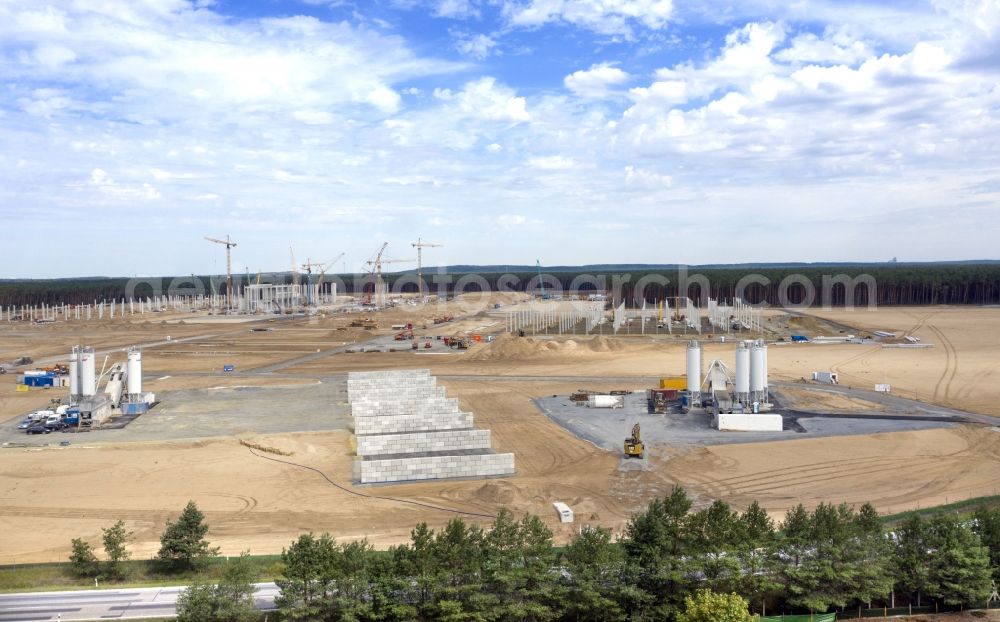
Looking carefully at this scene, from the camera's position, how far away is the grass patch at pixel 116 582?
2402 cm

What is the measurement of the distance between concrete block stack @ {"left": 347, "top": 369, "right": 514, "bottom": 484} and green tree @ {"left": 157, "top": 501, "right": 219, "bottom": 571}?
39.4 ft

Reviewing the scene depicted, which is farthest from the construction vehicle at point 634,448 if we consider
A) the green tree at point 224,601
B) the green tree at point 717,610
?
the green tree at point 224,601

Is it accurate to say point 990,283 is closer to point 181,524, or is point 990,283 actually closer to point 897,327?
point 897,327

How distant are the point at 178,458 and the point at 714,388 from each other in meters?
33.7

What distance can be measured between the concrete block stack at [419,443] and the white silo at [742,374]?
18.1m

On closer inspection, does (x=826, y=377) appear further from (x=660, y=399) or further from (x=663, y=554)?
(x=663, y=554)

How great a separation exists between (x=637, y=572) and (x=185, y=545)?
1423 cm

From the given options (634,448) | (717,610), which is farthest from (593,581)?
(634,448)

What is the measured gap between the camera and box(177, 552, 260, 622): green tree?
18.9 m

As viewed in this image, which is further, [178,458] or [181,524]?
[178,458]

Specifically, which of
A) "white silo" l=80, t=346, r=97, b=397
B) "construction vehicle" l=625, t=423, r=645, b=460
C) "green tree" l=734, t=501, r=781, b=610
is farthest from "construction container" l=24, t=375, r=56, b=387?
"green tree" l=734, t=501, r=781, b=610

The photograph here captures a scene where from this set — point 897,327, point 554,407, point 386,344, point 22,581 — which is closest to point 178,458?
point 22,581

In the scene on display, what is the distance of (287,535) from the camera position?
29.8 meters

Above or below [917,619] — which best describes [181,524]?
above
